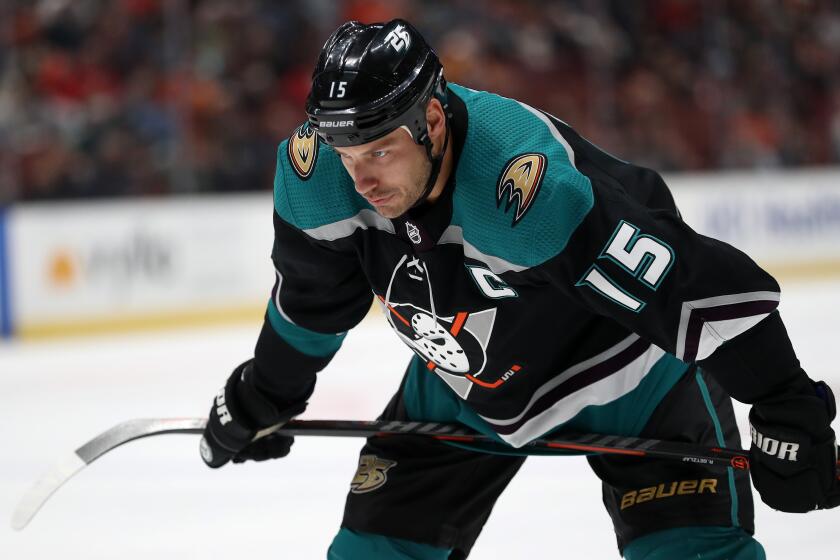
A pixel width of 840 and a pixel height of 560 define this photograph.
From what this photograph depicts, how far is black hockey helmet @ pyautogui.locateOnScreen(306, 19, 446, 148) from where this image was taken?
1615mm

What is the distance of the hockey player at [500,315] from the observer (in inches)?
63.5

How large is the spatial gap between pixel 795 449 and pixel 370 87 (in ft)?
2.68

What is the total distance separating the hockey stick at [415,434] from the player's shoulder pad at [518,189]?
45 cm

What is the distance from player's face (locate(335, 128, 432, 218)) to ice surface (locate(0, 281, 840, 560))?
128 centimetres

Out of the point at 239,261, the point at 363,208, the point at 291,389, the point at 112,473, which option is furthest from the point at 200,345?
the point at 363,208

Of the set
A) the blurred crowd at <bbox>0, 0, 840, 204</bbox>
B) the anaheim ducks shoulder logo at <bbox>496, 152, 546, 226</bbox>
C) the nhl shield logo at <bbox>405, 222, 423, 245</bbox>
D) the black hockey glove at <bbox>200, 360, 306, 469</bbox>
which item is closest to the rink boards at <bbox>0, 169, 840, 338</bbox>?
the blurred crowd at <bbox>0, 0, 840, 204</bbox>

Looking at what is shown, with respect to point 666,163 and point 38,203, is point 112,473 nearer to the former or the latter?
point 38,203

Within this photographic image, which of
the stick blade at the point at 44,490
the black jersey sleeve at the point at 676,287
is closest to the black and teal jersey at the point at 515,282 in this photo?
the black jersey sleeve at the point at 676,287

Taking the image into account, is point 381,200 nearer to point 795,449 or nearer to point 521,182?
point 521,182

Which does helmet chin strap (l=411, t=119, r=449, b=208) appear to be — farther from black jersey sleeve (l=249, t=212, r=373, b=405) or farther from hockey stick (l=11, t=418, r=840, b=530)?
hockey stick (l=11, t=418, r=840, b=530)

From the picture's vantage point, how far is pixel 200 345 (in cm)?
567

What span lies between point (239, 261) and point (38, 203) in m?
1.12

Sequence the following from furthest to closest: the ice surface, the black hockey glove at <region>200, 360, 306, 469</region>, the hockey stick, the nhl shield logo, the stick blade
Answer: the ice surface < the stick blade < the black hockey glove at <region>200, 360, 306, 469</region> < the hockey stick < the nhl shield logo

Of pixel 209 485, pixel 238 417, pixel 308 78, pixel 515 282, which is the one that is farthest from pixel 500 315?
pixel 308 78
